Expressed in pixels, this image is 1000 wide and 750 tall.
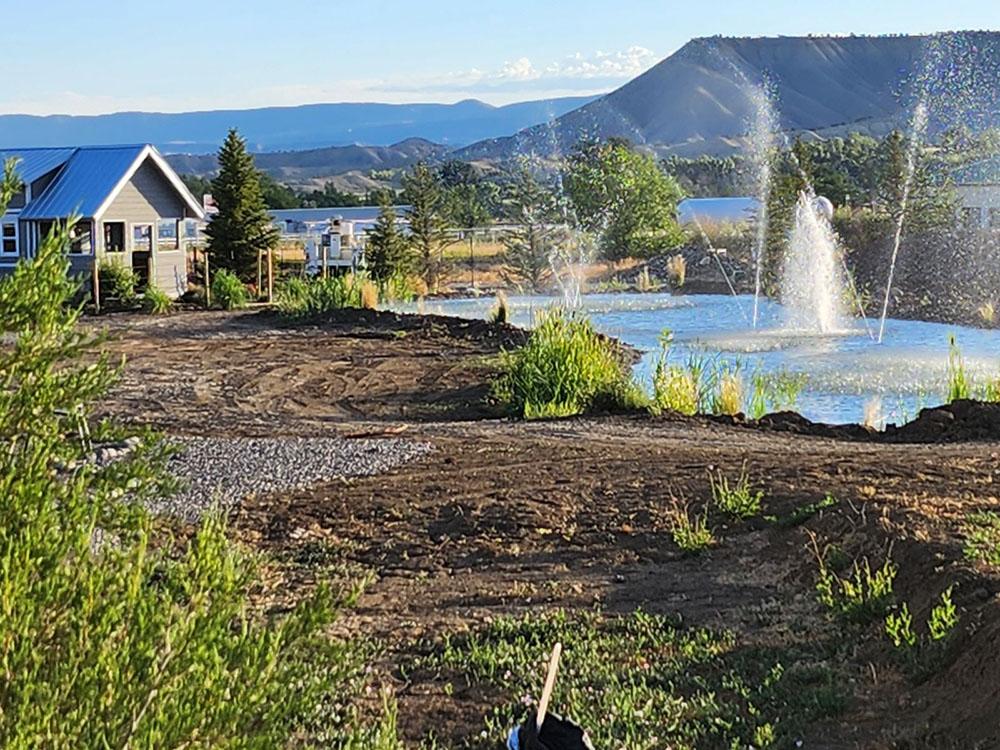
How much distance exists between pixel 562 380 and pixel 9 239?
69.0ft

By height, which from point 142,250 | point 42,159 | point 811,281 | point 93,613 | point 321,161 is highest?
point 321,161

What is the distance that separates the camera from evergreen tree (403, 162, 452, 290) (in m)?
32.1

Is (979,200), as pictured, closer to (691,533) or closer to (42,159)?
(42,159)

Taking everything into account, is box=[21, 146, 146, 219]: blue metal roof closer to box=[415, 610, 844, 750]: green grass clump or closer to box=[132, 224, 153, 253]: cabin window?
box=[132, 224, 153, 253]: cabin window

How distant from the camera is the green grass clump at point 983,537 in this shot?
570cm

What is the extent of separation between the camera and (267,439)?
37.8ft

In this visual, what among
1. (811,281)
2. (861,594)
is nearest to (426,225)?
(811,281)

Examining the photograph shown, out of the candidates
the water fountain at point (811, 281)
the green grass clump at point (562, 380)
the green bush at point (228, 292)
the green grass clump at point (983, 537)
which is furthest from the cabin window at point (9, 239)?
the green grass clump at point (983, 537)

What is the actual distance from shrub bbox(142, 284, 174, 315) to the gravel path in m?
16.6

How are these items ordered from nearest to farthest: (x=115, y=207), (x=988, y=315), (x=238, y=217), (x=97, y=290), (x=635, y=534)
→ (x=635, y=534)
(x=988, y=315)
(x=97, y=290)
(x=115, y=207)
(x=238, y=217)

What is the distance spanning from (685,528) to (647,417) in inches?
195

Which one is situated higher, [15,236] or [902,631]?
[15,236]

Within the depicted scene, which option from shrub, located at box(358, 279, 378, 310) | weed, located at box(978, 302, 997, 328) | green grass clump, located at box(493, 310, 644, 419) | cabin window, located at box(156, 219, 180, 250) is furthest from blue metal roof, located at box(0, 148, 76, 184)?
weed, located at box(978, 302, 997, 328)

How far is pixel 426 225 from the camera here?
32.9 m
